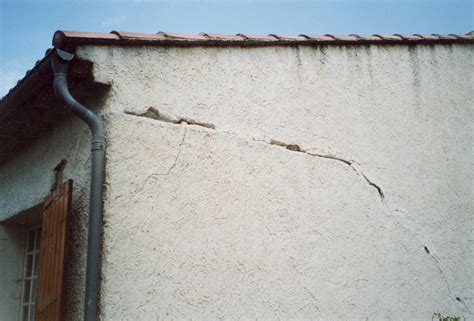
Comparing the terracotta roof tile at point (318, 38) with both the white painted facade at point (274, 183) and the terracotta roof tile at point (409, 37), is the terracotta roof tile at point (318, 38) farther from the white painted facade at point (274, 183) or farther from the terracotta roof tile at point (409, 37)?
the terracotta roof tile at point (409, 37)

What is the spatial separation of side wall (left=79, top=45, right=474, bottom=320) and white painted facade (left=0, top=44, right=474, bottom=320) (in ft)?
0.04

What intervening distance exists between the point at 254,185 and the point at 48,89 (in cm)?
159

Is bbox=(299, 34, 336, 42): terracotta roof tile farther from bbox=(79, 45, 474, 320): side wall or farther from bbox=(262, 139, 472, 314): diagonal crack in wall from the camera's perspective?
bbox=(262, 139, 472, 314): diagonal crack in wall

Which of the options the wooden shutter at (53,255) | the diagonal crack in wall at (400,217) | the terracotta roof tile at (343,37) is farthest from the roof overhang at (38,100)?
the terracotta roof tile at (343,37)

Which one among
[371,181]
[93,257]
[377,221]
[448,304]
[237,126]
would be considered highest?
[237,126]

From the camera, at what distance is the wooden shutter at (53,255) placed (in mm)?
2906

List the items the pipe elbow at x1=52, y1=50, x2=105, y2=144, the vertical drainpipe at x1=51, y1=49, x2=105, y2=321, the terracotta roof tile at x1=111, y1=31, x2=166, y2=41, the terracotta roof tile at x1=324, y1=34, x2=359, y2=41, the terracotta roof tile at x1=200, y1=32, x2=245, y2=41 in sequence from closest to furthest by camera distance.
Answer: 1. the vertical drainpipe at x1=51, y1=49, x2=105, y2=321
2. the pipe elbow at x1=52, y1=50, x2=105, y2=144
3. the terracotta roof tile at x1=111, y1=31, x2=166, y2=41
4. the terracotta roof tile at x1=200, y1=32, x2=245, y2=41
5. the terracotta roof tile at x1=324, y1=34, x2=359, y2=41

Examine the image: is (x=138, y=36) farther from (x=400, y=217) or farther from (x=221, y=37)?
(x=400, y=217)

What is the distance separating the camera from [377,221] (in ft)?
13.1

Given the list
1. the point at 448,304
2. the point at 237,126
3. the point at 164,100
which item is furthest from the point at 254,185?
the point at 448,304

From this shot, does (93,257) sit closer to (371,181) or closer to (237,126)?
(237,126)

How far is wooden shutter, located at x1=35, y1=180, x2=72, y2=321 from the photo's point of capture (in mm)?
2906

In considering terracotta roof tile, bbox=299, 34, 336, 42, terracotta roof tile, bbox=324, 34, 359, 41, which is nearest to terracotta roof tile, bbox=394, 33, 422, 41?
terracotta roof tile, bbox=324, 34, 359, 41

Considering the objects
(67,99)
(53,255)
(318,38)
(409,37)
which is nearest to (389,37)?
(409,37)
